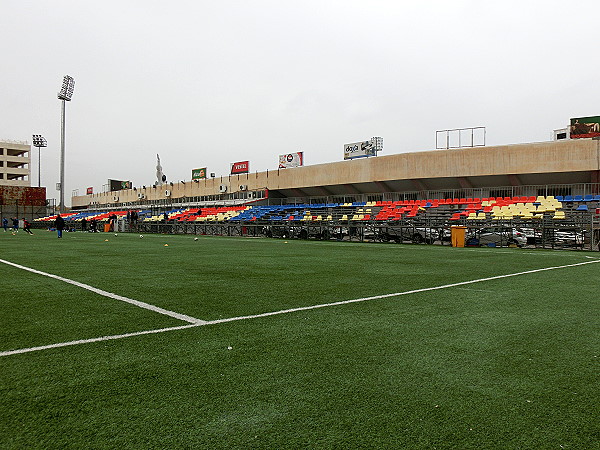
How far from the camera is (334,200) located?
153ft

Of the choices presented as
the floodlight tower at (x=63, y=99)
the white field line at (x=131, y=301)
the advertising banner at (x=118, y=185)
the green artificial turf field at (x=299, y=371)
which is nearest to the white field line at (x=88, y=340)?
the green artificial turf field at (x=299, y=371)

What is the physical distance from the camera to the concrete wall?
105ft

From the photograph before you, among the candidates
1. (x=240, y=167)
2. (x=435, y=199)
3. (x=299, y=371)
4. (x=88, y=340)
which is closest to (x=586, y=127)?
(x=435, y=199)

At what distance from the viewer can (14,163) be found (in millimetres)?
84188

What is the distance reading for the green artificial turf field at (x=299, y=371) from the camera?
2291mm

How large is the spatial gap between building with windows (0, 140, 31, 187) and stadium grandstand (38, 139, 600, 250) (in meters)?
49.7

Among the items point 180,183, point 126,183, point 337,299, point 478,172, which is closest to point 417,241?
point 478,172

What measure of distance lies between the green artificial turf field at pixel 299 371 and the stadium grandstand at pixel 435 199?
16.9 m

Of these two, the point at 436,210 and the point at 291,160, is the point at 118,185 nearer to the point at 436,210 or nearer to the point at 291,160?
the point at 291,160

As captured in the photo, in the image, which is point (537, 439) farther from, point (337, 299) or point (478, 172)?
point (478, 172)

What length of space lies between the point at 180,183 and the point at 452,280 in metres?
62.4

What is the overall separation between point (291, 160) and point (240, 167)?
7.69m

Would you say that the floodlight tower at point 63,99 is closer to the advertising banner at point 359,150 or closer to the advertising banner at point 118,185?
the advertising banner at point 118,185

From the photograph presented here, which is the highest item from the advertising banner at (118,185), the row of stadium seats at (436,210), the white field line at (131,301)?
the advertising banner at (118,185)
